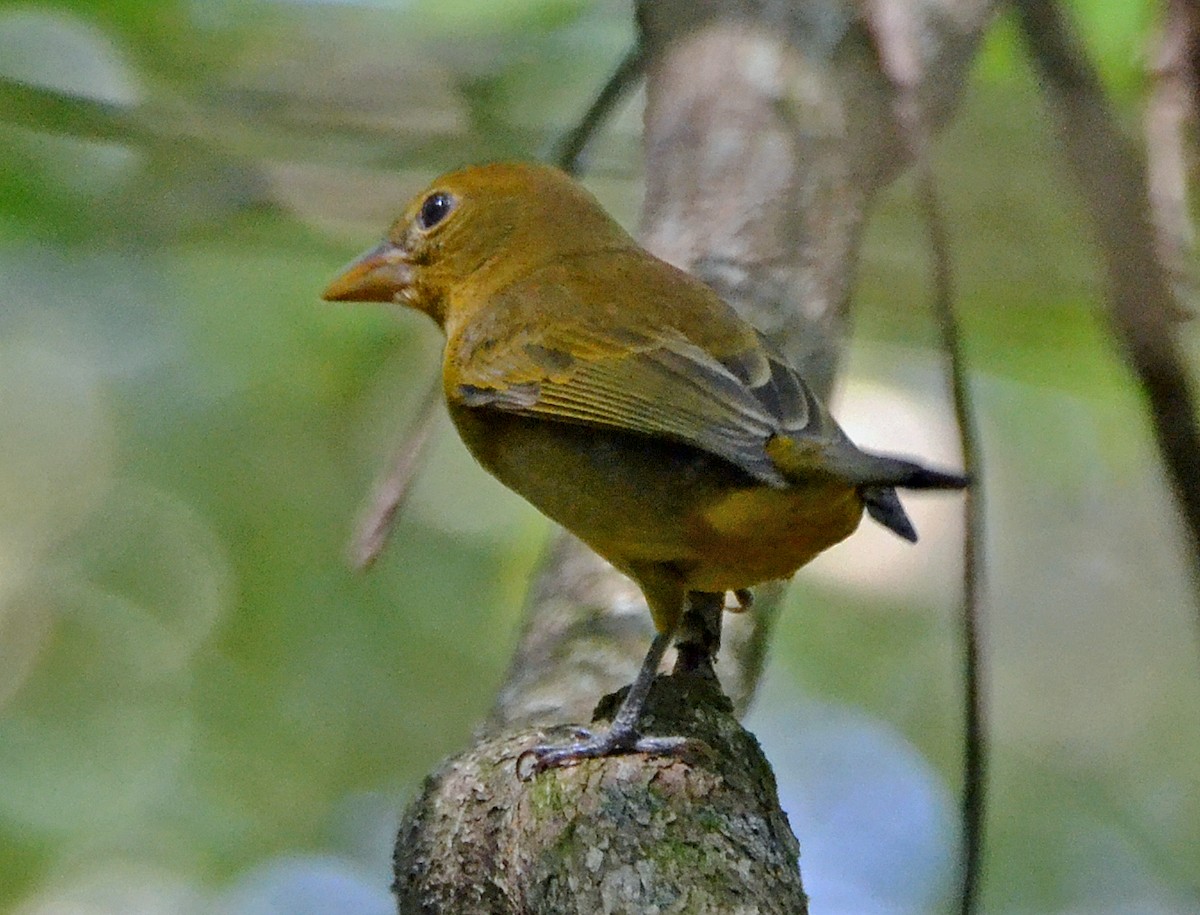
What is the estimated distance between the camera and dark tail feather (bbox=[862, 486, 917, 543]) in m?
2.31

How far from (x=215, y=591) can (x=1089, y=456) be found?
4.10 metres

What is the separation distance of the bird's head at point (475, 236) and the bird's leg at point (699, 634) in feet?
3.35

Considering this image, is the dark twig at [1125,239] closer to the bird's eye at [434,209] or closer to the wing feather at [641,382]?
the wing feather at [641,382]

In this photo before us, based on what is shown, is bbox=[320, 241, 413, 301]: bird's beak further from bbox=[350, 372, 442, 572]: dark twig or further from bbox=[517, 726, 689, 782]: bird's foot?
bbox=[517, 726, 689, 782]: bird's foot

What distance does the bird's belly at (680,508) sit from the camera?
2412 millimetres

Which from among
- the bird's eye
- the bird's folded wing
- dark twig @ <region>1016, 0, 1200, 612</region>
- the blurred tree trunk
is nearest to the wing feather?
the bird's folded wing

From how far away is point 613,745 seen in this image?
2104 mm

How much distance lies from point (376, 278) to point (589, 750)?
186cm

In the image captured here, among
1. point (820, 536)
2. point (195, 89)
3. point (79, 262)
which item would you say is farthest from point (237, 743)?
point (820, 536)

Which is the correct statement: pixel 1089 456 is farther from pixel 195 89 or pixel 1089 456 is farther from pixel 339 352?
pixel 195 89

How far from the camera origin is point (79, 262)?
21.6ft

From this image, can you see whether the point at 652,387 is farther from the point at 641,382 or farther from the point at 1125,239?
the point at 1125,239

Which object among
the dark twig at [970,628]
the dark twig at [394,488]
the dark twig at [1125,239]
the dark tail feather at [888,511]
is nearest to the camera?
the dark twig at [1125,239]

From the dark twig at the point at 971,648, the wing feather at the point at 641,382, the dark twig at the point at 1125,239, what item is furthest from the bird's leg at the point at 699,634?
the dark twig at the point at 1125,239
